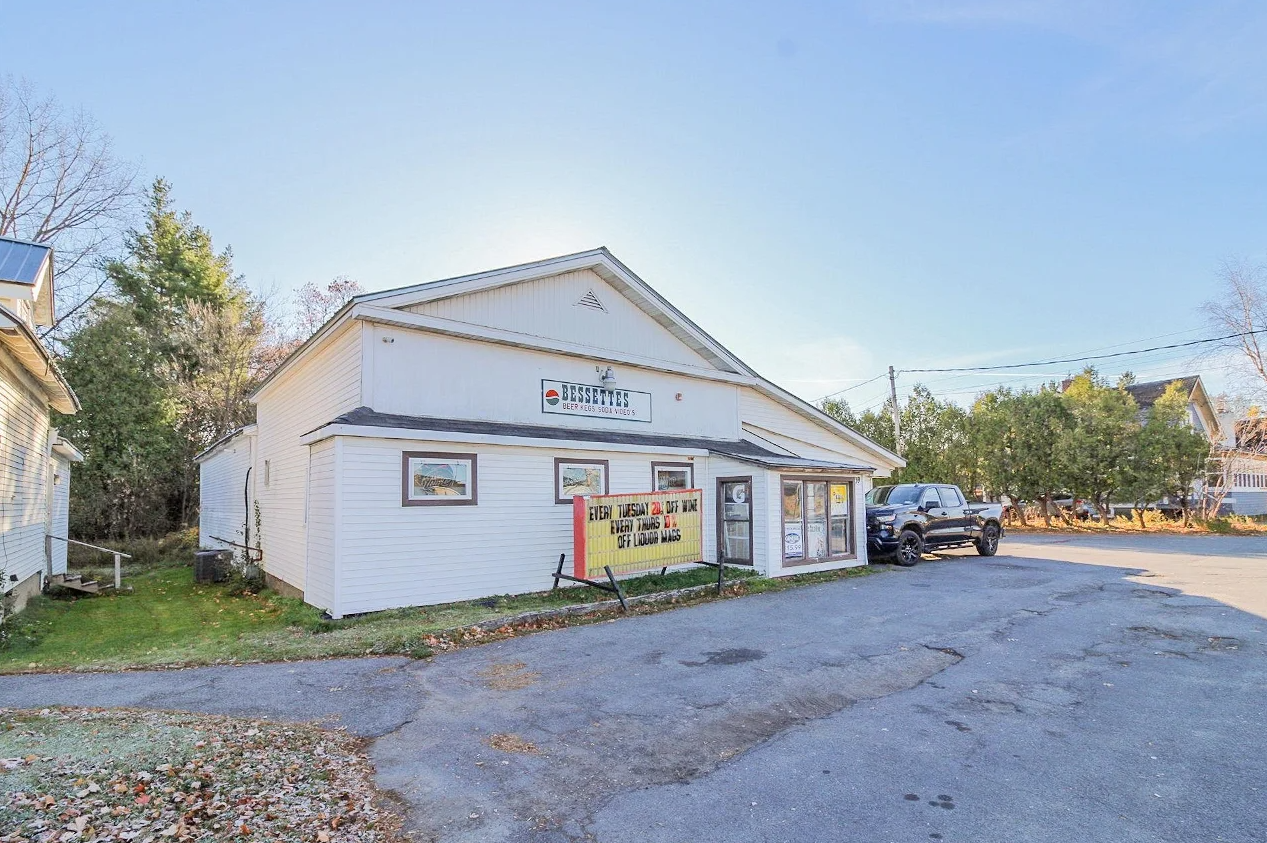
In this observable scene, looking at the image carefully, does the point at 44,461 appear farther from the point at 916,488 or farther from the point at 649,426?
the point at 916,488

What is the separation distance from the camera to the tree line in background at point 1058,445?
2470 centimetres

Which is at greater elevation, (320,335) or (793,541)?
(320,335)

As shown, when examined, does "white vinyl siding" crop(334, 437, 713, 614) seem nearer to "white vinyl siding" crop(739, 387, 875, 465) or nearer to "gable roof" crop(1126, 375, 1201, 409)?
"white vinyl siding" crop(739, 387, 875, 465)

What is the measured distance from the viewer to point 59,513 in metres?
16.3

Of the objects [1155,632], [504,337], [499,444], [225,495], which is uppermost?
[504,337]

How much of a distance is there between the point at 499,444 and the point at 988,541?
14.4 m

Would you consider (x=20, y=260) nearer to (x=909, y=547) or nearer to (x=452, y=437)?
(x=452, y=437)

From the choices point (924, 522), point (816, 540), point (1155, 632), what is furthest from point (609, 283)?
point (1155, 632)

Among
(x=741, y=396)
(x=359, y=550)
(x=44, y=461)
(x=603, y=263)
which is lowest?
(x=359, y=550)

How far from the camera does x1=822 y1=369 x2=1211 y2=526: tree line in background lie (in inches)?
973

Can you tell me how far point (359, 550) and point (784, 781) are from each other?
7.44 metres

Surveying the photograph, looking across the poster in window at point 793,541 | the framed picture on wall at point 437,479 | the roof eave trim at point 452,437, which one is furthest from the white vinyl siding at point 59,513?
the poster in window at point 793,541

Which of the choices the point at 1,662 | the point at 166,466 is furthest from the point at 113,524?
the point at 1,662

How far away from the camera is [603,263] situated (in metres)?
14.3
